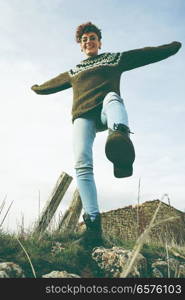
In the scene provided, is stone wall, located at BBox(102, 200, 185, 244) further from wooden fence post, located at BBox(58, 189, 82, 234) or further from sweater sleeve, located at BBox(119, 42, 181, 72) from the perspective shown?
sweater sleeve, located at BBox(119, 42, 181, 72)

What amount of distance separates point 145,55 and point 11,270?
2386 millimetres

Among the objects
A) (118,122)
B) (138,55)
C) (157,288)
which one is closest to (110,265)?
(118,122)

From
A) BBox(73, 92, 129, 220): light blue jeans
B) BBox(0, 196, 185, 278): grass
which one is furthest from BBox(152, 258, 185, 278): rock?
BBox(73, 92, 129, 220): light blue jeans

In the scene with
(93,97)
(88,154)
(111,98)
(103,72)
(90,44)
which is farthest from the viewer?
(90,44)

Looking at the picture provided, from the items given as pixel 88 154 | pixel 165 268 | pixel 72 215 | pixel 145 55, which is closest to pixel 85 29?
pixel 145 55

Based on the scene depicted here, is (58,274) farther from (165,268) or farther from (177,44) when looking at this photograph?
(177,44)

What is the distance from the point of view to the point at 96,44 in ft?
13.5

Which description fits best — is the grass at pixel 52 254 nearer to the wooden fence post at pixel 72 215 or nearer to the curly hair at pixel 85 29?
the wooden fence post at pixel 72 215

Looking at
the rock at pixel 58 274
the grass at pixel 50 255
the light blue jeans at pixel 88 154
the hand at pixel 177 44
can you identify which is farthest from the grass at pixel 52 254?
the hand at pixel 177 44

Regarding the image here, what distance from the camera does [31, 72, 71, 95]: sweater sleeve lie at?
4254mm

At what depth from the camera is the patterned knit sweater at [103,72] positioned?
3.74 m

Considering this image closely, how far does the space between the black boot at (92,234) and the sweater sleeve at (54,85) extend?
5.06 ft

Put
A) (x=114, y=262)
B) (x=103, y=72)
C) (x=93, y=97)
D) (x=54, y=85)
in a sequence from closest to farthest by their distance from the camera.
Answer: (x=114, y=262) → (x=93, y=97) → (x=103, y=72) → (x=54, y=85)

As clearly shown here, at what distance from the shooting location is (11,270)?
110 inches
